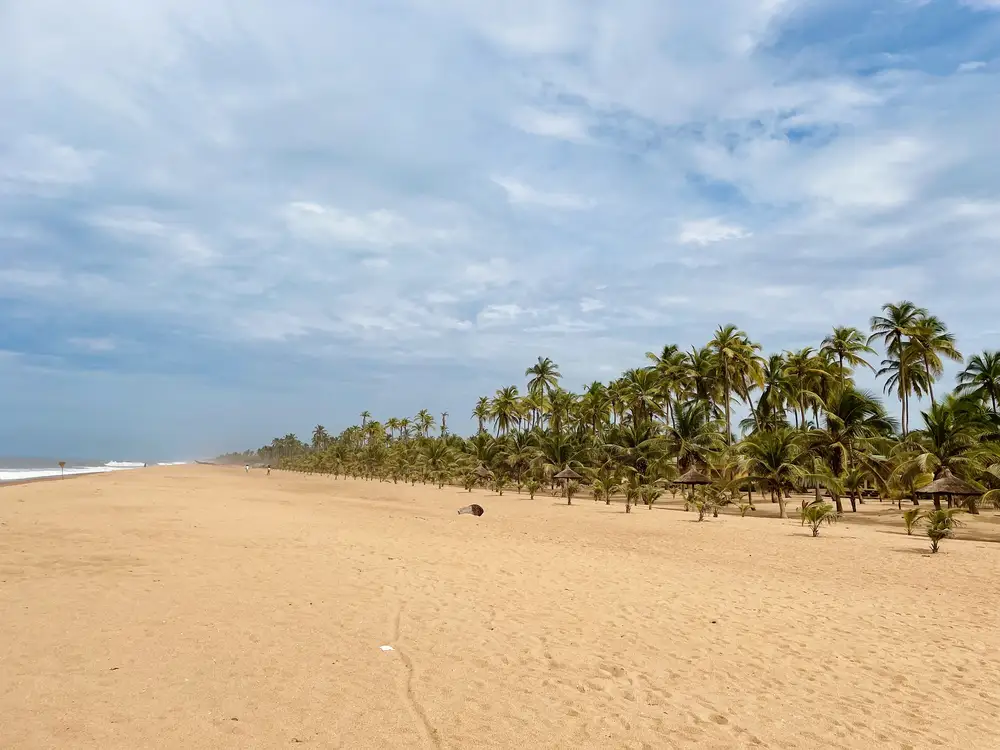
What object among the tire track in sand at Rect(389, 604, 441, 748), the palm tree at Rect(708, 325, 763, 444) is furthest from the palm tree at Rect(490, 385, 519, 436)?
the tire track in sand at Rect(389, 604, 441, 748)

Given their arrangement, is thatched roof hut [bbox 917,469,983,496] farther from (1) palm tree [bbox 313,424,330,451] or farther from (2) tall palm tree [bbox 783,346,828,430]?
(1) palm tree [bbox 313,424,330,451]

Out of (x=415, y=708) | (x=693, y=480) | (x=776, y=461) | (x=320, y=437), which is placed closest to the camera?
(x=415, y=708)

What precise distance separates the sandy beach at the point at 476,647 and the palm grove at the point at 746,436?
37.1ft

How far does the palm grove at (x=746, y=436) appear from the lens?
91.6 feet

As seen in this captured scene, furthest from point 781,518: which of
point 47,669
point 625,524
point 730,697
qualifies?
point 47,669

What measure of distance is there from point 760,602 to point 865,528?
1610 centimetres

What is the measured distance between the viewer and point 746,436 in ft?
139

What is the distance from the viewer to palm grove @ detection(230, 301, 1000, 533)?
91.6 feet

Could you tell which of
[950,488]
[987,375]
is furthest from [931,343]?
[950,488]

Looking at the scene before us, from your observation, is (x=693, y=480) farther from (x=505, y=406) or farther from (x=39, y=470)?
(x=39, y=470)

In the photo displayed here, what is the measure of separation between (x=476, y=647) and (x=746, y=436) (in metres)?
40.1

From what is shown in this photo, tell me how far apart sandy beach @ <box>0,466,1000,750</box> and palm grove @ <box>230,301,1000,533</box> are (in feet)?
A: 37.1

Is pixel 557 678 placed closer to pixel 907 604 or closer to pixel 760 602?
pixel 760 602

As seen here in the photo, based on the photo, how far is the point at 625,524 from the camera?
22.7m
